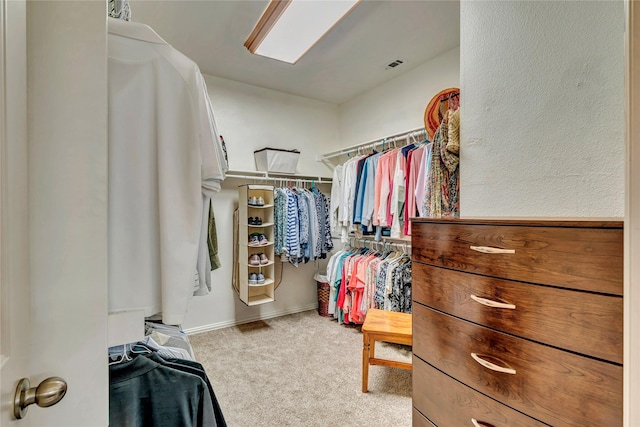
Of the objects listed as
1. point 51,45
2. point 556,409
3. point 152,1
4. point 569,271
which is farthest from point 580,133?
point 152,1

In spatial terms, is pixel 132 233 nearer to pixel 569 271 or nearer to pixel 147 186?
pixel 147 186

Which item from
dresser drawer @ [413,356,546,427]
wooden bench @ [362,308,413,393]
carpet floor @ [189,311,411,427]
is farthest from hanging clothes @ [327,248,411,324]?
dresser drawer @ [413,356,546,427]

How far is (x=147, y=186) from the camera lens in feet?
2.55

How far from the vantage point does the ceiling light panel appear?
1813 mm

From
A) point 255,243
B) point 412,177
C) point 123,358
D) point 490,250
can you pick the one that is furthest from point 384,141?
point 123,358

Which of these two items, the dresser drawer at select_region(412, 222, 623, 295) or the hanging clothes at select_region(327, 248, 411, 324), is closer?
the dresser drawer at select_region(412, 222, 623, 295)

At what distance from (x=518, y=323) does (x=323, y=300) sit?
273 cm

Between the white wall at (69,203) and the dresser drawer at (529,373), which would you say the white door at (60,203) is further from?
the dresser drawer at (529,373)

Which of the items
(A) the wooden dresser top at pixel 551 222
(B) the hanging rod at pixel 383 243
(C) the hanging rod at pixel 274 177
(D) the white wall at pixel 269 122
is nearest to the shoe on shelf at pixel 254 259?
(C) the hanging rod at pixel 274 177

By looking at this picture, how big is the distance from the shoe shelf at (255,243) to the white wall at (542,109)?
204 cm

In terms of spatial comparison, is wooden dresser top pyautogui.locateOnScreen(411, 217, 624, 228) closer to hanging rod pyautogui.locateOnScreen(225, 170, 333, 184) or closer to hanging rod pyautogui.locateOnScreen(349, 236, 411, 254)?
hanging rod pyautogui.locateOnScreen(349, 236, 411, 254)

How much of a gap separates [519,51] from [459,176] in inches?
25.2

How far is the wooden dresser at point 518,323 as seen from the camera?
77cm

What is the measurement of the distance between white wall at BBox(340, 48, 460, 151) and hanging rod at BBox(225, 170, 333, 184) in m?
0.61
